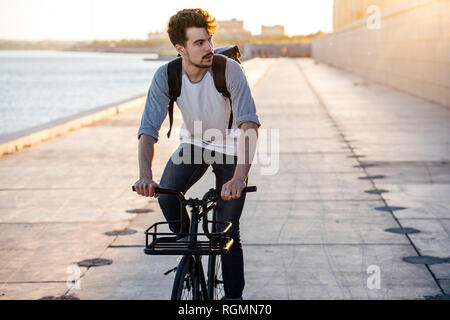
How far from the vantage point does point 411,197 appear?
827cm

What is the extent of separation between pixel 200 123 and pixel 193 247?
930 mm

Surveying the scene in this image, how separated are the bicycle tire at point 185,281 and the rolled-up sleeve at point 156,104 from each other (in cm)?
69

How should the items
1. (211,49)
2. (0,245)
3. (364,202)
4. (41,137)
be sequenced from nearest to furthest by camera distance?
(211,49), (0,245), (364,202), (41,137)

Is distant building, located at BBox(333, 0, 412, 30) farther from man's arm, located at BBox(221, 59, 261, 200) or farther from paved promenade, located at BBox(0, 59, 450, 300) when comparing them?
man's arm, located at BBox(221, 59, 261, 200)

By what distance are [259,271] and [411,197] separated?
311 cm

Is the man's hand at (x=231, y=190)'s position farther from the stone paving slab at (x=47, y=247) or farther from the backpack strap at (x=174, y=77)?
the stone paving slab at (x=47, y=247)

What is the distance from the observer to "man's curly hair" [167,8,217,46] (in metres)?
3.74

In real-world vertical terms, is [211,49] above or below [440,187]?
above

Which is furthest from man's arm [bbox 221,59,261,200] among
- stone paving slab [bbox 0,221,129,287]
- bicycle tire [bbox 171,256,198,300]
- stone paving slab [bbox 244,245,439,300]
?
stone paving slab [bbox 0,221,129,287]

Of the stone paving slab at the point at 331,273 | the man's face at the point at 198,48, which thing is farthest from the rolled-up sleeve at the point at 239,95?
the stone paving slab at the point at 331,273

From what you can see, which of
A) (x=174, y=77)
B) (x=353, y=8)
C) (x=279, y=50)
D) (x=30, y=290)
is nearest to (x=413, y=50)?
(x=30, y=290)

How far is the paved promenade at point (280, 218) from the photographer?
217 inches
